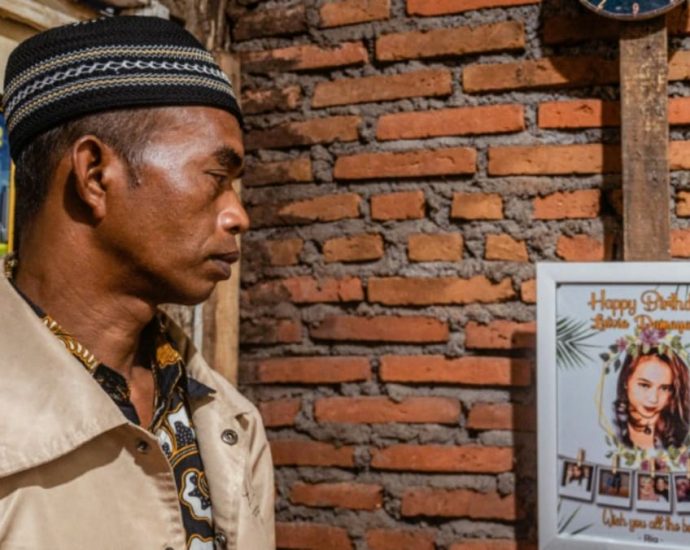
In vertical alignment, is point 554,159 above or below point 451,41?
below

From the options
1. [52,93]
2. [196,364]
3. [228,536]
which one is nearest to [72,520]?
[228,536]

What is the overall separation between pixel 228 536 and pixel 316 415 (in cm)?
108

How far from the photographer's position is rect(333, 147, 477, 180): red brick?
257 centimetres

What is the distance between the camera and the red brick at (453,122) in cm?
253

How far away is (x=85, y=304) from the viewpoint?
59.7 inches

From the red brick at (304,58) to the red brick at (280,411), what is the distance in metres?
1.07

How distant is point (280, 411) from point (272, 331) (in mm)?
257

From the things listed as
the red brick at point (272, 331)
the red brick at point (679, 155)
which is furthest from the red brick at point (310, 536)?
the red brick at point (679, 155)

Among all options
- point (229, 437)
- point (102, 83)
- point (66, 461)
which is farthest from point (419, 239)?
point (66, 461)

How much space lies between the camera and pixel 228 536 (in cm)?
161

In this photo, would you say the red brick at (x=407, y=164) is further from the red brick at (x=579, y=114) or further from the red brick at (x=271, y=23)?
the red brick at (x=271, y=23)

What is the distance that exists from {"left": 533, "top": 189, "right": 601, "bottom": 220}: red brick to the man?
1.17m

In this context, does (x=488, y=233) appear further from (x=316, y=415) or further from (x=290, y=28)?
(x=290, y=28)

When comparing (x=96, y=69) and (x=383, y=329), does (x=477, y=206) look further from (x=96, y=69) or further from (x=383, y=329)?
(x=96, y=69)
